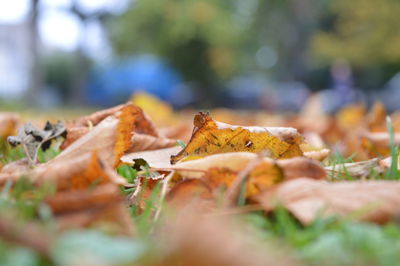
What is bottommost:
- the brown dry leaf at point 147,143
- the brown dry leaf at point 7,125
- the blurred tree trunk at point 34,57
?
the brown dry leaf at point 147,143

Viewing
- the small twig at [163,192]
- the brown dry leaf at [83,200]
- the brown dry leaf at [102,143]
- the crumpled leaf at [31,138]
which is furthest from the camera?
the crumpled leaf at [31,138]

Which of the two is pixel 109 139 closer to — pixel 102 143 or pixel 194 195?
pixel 102 143

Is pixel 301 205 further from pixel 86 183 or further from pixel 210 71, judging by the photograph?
pixel 210 71

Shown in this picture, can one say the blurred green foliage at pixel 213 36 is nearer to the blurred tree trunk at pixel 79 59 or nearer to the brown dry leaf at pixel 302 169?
the blurred tree trunk at pixel 79 59

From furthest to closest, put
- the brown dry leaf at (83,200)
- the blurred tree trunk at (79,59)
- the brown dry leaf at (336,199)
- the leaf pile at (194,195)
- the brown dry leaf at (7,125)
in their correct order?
the blurred tree trunk at (79,59) < the brown dry leaf at (7,125) < the brown dry leaf at (336,199) < the brown dry leaf at (83,200) < the leaf pile at (194,195)

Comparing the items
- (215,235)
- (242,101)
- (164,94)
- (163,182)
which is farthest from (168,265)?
(164,94)

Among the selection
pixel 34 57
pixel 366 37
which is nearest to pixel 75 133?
pixel 34 57

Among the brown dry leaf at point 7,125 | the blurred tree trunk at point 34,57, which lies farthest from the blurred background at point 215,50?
the brown dry leaf at point 7,125
